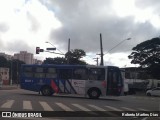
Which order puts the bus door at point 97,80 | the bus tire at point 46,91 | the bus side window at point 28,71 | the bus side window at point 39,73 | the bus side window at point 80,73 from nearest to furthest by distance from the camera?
the bus door at point 97,80 < the bus side window at point 80,73 < the bus tire at point 46,91 < the bus side window at point 39,73 < the bus side window at point 28,71

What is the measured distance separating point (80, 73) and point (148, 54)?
213 feet

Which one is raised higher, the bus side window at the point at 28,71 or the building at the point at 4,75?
the building at the point at 4,75

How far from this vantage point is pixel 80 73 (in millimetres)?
33375

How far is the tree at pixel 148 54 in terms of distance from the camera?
93.6 m

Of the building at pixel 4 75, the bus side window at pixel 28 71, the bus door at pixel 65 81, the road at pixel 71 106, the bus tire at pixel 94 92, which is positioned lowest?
the road at pixel 71 106

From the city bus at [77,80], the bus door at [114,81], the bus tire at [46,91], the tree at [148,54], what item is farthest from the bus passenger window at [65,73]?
the tree at [148,54]

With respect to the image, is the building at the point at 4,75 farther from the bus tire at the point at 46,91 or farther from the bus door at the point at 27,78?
the bus tire at the point at 46,91

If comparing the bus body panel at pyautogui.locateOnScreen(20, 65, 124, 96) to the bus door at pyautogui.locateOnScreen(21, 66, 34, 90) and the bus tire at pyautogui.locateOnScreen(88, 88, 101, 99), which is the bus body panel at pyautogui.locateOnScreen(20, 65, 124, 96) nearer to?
the bus door at pyautogui.locateOnScreen(21, 66, 34, 90)

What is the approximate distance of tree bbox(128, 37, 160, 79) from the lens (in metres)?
93.6

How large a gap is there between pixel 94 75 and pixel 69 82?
2.20 meters

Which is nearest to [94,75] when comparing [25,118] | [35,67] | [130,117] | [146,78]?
[35,67]

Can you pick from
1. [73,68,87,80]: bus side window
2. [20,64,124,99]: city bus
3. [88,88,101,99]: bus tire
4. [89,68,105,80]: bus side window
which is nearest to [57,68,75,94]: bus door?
[20,64,124,99]: city bus

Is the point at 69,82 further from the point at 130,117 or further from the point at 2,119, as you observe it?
the point at 2,119

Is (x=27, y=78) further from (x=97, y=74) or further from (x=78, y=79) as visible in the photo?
(x=97, y=74)
